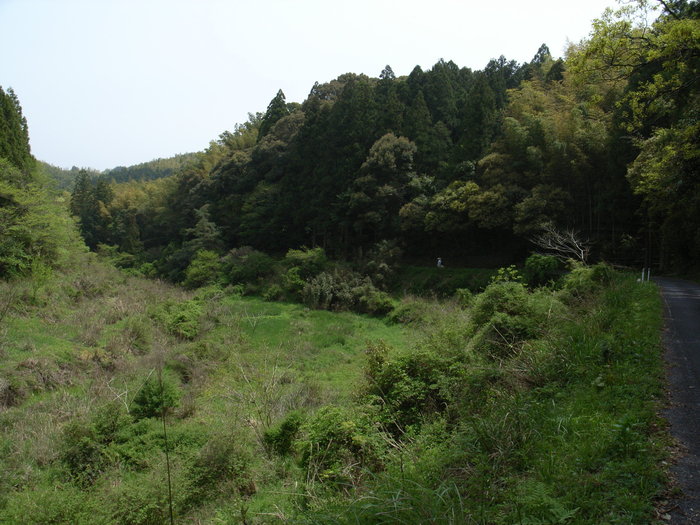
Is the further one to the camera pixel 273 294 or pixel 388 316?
pixel 273 294

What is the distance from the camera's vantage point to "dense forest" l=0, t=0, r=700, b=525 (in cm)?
430

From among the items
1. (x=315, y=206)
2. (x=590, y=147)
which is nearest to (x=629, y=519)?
(x=590, y=147)

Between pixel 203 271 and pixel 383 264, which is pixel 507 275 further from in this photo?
pixel 203 271

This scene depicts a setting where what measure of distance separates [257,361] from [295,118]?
79.8 ft

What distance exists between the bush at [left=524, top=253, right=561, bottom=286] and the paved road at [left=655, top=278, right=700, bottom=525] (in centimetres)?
704

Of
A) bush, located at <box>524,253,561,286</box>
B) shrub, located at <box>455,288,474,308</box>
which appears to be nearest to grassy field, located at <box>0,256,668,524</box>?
shrub, located at <box>455,288,474,308</box>

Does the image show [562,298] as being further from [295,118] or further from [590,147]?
[295,118]

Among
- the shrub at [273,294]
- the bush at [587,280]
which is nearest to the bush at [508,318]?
the bush at [587,280]

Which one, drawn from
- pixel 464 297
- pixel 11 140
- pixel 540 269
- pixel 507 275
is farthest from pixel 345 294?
pixel 11 140

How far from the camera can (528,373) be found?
20.1ft

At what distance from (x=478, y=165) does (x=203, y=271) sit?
1870 cm

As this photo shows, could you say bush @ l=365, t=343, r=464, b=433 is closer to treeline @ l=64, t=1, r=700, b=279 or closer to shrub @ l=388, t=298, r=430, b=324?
treeline @ l=64, t=1, r=700, b=279

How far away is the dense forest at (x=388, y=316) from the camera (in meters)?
4.30

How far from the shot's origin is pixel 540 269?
54.6ft
